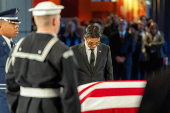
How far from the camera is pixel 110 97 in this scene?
563 cm

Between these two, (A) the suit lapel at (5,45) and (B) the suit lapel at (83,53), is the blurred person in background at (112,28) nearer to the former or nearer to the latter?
(B) the suit lapel at (83,53)

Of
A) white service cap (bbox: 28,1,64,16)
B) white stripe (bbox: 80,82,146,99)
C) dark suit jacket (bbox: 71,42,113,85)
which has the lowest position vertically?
white stripe (bbox: 80,82,146,99)

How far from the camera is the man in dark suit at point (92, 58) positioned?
5.85 meters

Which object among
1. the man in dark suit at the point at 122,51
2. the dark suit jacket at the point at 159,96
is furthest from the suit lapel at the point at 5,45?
the man in dark suit at the point at 122,51

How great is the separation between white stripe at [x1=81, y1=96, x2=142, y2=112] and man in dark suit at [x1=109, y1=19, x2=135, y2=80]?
476cm

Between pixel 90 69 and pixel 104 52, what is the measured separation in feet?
0.97

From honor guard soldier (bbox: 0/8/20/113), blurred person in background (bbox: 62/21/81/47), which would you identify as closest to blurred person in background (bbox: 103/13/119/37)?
blurred person in background (bbox: 62/21/81/47)

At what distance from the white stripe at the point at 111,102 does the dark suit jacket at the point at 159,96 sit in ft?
1.01

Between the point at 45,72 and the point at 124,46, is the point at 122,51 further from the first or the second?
the point at 45,72

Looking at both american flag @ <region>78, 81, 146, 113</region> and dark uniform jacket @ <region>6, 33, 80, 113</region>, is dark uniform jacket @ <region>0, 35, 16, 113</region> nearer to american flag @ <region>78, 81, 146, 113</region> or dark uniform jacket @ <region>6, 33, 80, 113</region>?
american flag @ <region>78, 81, 146, 113</region>

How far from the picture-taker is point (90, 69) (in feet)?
19.3

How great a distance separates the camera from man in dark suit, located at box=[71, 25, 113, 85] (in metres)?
5.85

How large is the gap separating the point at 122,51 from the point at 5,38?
5.32 metres

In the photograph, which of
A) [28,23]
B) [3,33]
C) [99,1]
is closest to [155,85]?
[3,33]
